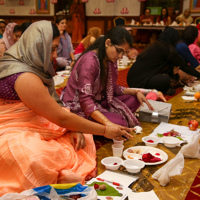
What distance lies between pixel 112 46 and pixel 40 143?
3.11 feet

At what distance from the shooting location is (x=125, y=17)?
10.2m

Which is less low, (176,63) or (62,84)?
(176,63)

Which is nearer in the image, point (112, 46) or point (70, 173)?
point (70, 173)

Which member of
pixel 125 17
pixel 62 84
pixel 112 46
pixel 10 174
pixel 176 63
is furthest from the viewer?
pixel 125 17

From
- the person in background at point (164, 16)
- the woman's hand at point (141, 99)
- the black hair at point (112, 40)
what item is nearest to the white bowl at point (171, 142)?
the woman's hand at point (141, 99)

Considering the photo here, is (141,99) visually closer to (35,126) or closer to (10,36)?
(35,126)

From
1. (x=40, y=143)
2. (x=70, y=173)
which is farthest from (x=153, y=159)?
(x=40, y=143)

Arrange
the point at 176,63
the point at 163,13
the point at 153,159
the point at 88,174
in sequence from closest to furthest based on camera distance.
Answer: the point at 88,174
the point at 153,159
the point at 176,63
the point at 163,13

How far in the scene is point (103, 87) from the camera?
2.21 m

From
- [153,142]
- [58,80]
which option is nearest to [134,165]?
[153,142]

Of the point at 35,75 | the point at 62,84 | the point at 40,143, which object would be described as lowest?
the point at 62,84

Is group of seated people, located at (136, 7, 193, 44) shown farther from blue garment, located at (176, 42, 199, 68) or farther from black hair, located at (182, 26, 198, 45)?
blue garment, located at (176, 42, 199, 68)

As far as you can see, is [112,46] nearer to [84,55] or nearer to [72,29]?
[84,55]

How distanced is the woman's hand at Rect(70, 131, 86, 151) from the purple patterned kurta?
0.29m
